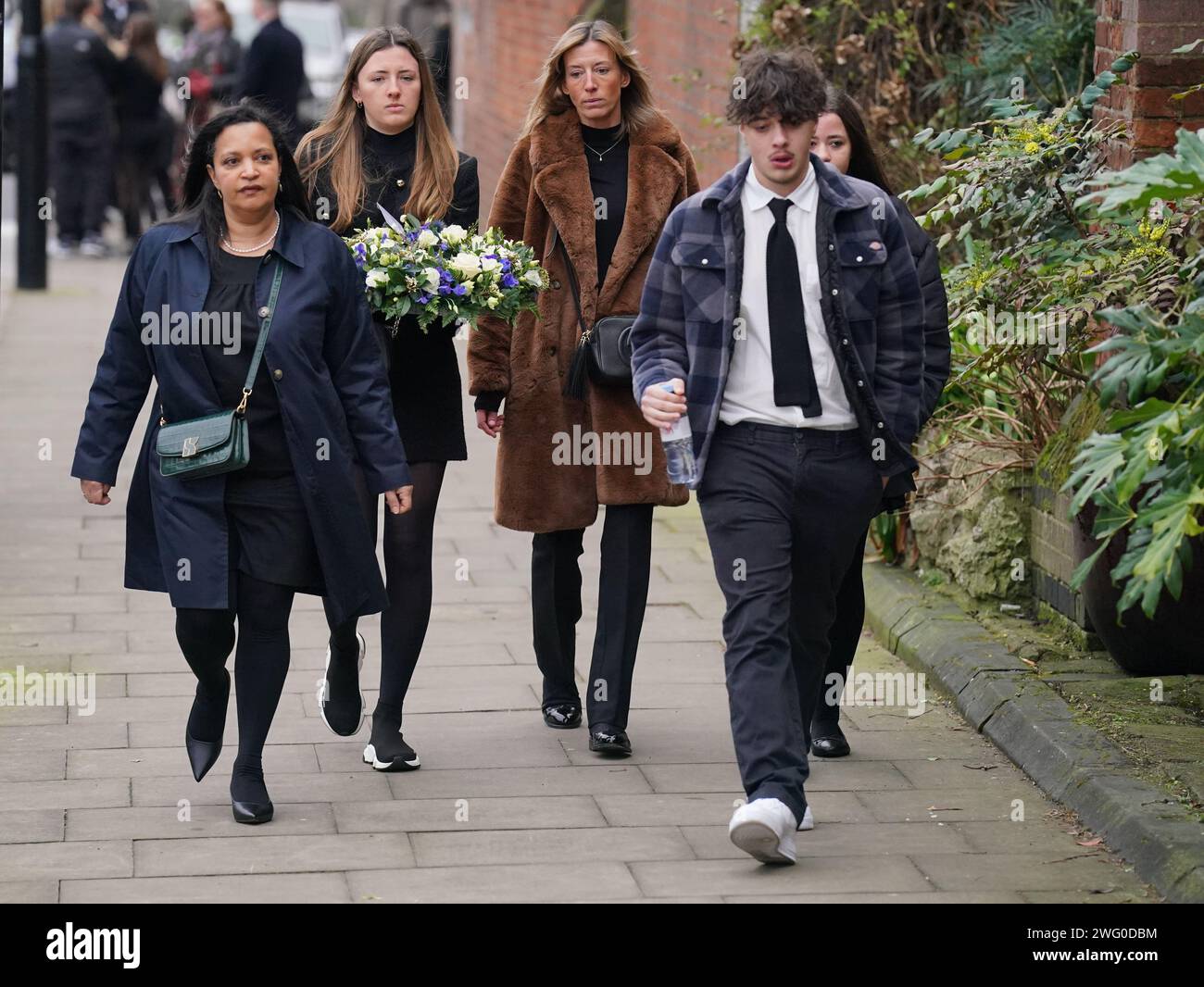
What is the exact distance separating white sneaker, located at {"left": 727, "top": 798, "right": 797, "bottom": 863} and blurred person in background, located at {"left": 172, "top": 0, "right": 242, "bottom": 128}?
13.6m

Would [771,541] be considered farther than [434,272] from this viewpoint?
No

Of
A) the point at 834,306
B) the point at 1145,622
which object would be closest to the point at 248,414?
the point at 834,306

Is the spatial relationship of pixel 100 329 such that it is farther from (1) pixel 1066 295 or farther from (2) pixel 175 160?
(1) pixel 1066 295

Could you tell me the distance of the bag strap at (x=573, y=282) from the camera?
555 cm

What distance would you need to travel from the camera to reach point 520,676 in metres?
6.38

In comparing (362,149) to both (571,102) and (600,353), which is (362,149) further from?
(600,353)

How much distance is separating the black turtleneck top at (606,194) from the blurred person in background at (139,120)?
1208cm

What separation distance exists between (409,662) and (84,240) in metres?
12.7

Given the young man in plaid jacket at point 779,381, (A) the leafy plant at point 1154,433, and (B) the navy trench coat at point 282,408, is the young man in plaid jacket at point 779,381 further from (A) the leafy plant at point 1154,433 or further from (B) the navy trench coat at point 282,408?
(B) the navy trench coat at point 282,408

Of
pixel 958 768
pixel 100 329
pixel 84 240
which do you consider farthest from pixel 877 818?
pixel 84 240

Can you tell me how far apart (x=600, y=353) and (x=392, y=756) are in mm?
1235

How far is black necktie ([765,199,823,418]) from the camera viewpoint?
4.56m

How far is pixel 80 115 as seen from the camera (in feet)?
53.8

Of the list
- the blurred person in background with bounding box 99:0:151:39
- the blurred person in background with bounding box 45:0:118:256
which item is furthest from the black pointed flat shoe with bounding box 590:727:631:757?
the blurred person in background with bounding box 99:0:151:39
